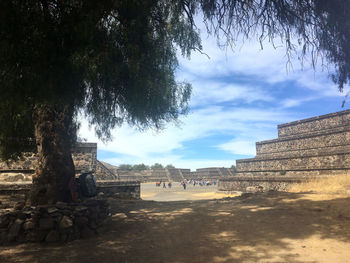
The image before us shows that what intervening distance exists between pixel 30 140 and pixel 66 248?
5.67 metres

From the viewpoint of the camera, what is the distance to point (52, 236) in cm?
543

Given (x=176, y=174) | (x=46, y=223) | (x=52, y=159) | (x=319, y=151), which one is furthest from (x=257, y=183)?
(x=176, y=174)

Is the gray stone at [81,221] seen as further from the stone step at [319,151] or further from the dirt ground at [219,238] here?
the stone step at [319,151]

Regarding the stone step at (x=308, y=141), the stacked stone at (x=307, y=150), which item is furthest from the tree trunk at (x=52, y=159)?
the stone step at (x=308, y=141)

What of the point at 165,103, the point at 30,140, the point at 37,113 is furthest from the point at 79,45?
the point at 30,140

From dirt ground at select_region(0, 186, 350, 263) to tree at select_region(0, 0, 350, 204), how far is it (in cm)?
211

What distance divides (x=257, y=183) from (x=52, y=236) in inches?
661

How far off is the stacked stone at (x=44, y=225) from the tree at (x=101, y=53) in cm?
105

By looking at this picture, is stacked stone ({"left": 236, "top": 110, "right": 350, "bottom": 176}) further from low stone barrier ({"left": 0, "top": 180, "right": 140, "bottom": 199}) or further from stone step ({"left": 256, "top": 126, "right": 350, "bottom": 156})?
low stone barrier ({"left": 0, "top": 180, "right": 140, "bottom": 199})

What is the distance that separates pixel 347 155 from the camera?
1762 centimetres

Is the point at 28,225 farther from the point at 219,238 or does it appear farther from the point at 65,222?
the point at 219,238

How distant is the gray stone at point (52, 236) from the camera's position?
5.40m

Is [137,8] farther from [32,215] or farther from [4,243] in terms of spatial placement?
[4,243]

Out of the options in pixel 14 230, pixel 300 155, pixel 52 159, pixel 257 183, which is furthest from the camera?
pixel 300 155
